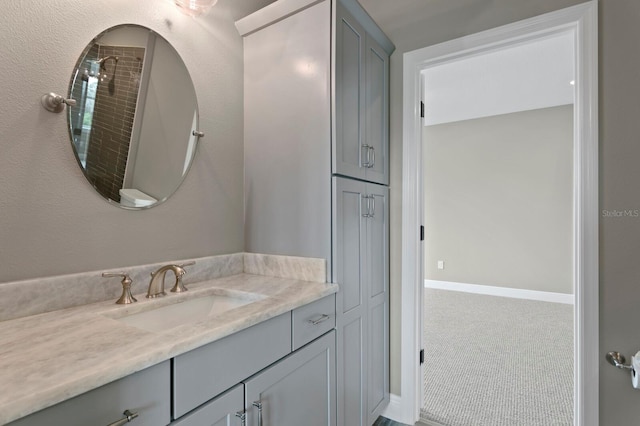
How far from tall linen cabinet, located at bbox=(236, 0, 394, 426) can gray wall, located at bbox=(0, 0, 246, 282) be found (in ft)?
0.89

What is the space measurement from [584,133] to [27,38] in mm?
2237

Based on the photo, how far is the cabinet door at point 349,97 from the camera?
1480 millimetres

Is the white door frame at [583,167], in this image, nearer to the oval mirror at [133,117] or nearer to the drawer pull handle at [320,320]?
the drawer pull handle at [320,320]

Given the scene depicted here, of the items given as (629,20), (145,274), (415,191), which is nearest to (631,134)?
(629,20)

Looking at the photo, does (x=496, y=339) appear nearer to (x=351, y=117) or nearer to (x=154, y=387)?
(x=351, y=117)

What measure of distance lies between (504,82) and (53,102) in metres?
4.12

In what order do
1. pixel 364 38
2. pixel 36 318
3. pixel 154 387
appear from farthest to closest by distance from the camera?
pixel 364 38 → pixel 36 318 → pixel 154 387

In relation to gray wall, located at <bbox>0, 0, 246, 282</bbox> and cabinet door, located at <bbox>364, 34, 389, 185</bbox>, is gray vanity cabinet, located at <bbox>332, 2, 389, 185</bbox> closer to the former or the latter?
cabinet door, located at <bbox>364, 34, 389, 185</bbox>

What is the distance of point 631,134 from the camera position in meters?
1.37

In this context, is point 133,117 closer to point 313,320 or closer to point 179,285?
point 179,285

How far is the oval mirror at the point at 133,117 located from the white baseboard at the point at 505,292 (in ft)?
16.0

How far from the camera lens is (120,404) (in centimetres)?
67

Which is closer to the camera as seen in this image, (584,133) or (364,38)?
(584,133)

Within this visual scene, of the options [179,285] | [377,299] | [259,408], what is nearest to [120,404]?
[259,408]
